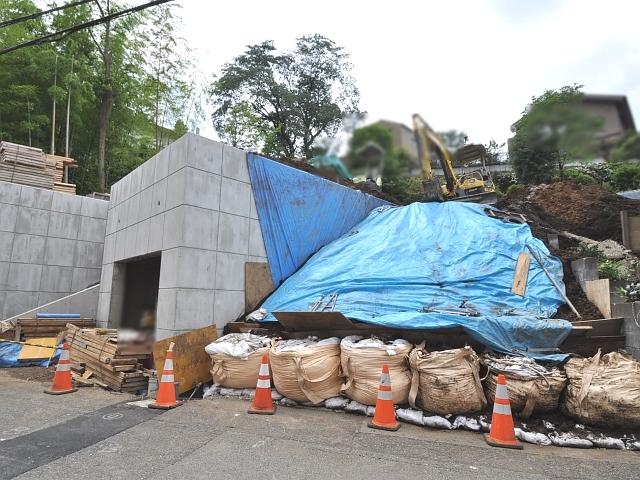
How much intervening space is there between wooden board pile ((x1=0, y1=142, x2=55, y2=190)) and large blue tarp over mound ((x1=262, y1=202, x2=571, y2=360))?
7847mm

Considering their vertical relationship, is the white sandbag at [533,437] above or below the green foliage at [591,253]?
below

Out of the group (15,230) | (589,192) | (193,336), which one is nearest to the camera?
(193,336)

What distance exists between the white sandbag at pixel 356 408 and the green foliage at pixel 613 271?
14.1 ft

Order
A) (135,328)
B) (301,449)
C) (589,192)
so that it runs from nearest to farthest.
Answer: (301,449)
(135,328)
(589,192)

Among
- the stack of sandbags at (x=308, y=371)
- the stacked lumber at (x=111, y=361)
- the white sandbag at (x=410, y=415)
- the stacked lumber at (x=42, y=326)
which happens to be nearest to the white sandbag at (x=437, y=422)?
the white sandbag at (x=410, y=415)

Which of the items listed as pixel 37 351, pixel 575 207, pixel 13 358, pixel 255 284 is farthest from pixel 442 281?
pixel 13 358

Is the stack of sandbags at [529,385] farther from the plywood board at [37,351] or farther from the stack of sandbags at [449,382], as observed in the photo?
the plywood board at [37,351]

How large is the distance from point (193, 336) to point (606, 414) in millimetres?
5103

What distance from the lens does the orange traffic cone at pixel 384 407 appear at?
157 inches

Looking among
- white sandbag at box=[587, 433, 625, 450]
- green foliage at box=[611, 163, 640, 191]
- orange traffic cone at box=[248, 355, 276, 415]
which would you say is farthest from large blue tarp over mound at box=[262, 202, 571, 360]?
green foliage at box=[611, 163, 640, 191]

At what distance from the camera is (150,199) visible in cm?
723

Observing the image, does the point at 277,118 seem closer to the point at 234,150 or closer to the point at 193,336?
the point at 234,150


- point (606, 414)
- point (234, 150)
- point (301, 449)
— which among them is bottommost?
point (301, 449)

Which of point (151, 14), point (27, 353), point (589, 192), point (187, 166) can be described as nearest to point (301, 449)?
point (187, 166)
